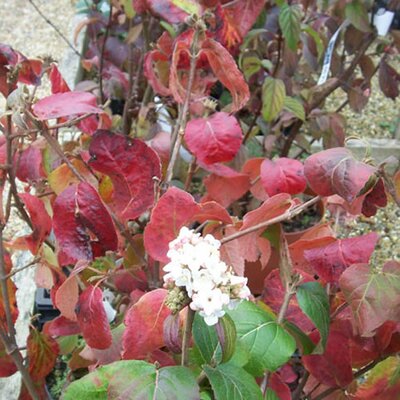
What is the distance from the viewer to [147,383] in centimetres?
61

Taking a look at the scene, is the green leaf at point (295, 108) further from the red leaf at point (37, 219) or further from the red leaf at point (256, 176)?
the red leaf at point (37, 219)

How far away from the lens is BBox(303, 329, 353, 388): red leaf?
895mm

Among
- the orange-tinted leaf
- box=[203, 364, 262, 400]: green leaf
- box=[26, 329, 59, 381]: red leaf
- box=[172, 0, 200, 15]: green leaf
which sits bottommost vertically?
box=[26, 329, 59, 381]: red leaf

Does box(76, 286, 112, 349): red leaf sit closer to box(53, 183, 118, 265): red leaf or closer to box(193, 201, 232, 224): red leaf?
box(53, 183, 118, 265): red leaf

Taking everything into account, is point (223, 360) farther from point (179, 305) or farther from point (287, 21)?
point (287, 21)

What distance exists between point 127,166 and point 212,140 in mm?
216

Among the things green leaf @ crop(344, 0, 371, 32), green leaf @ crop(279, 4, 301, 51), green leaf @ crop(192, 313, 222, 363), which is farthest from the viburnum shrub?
green leaf @ crop(344, 0, 371, 32)

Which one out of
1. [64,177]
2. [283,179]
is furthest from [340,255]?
[64,177]

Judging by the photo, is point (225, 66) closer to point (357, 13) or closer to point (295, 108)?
Answer: point (295, 108)

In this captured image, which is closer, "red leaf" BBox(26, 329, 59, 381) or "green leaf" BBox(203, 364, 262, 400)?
"green leaf" BBox(203, 364, 262, 400)

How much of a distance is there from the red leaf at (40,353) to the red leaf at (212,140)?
39 cm

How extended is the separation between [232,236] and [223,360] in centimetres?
21

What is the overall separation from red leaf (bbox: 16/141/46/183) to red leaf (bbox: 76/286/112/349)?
30cm

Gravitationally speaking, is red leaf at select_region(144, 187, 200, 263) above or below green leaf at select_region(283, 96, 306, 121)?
Answer: above
